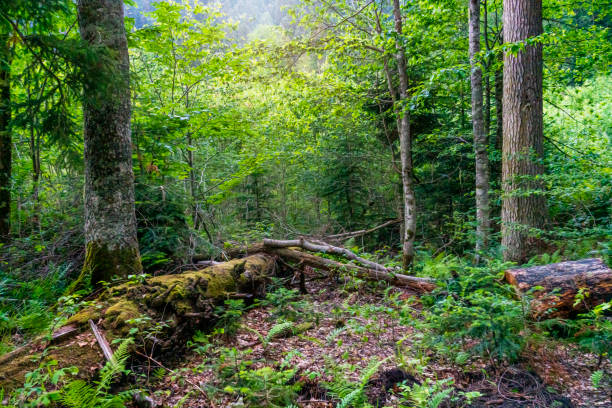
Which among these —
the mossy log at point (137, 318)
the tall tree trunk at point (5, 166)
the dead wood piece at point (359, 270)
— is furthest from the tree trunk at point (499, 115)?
the tall tree trunk at point (5, 166)

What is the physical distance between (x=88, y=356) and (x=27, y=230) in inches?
211

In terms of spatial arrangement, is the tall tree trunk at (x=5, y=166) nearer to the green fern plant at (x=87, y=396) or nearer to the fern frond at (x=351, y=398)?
the green fern plant at (x=87, y=396)

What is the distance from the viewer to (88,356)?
9.57 feet

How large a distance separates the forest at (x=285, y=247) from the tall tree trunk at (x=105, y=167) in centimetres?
3

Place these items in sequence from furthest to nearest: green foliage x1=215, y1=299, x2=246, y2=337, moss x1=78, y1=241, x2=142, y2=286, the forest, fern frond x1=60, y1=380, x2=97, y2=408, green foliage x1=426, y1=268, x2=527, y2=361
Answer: moss x1=78, y1=241, x2=142, y2=286
green foliage x1=215, y1=299, x2=246, y2=337
green foliage x1=426, y1=268, x2=527, y2=361
the forest
fern frond x1=60, y1=380, x2=97, y2=408

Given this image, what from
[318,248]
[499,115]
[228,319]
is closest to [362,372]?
[228,319]

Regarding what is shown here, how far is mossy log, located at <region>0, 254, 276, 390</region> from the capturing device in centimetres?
278

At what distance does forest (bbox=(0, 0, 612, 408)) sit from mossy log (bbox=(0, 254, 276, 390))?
0.08 ft

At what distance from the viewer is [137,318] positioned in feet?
11.3

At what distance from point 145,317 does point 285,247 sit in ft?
12.6

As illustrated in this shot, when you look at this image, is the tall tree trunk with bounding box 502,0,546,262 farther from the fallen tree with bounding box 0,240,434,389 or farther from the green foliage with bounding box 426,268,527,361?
the green foliage with bounding box 426,268,527,361

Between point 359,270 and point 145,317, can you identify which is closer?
point 145,317

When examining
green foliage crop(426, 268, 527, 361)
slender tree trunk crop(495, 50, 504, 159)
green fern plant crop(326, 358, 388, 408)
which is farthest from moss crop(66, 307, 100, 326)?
slender tree trunk crop(495, 50, 504, 159)

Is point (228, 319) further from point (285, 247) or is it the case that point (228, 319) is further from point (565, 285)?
point (565, 285)
